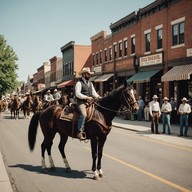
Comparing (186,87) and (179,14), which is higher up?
(179,14)

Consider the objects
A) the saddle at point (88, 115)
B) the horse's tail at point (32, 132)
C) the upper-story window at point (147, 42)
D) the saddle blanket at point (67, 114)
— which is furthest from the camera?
the upper-story window at point (147, 42)

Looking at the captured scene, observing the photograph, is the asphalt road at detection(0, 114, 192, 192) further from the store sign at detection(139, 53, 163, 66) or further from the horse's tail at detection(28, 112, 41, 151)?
the store sign at detection(139, 53, 163, 66)

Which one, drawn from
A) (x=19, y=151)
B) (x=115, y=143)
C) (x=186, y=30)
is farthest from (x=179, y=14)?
(x=19, y=151)

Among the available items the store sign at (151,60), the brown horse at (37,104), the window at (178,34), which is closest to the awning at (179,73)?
the window at (178,34)

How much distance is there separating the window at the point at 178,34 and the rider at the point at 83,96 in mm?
17201

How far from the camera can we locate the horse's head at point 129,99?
277 inches

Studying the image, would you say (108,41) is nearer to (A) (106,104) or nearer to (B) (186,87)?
(B) (186,87)

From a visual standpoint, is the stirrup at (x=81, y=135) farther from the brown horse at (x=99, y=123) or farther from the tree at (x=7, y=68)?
the tree at (x=7, y=68)

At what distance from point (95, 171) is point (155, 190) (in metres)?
1.54

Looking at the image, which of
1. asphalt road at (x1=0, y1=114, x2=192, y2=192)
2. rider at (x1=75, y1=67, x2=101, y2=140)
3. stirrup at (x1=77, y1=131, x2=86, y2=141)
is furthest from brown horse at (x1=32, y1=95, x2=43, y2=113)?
stirrup at (x1=77, y1=131, x2=86, y2=141)

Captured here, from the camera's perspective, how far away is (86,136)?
7512 millimetres

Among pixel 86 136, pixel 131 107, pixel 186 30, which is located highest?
pixel 186 30

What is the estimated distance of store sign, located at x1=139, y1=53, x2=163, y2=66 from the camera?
82.9 ft

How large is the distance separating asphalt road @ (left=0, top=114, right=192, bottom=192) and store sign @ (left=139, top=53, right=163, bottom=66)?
14506 mm
